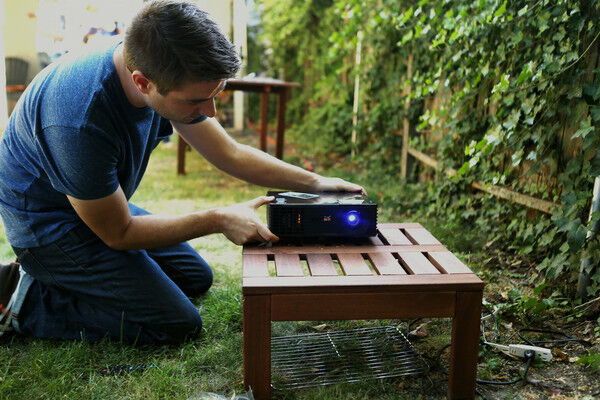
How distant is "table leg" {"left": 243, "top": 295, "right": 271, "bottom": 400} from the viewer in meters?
1.44

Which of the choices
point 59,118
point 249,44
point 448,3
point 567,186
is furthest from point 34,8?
point 567,186

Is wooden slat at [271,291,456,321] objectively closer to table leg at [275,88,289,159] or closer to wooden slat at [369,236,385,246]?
wooden slat at [369,236,385,246]

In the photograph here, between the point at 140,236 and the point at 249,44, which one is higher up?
the point at 249,44

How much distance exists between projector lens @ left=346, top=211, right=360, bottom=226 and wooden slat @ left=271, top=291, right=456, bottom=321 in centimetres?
34

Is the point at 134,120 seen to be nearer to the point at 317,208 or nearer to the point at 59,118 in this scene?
the point at 59,118

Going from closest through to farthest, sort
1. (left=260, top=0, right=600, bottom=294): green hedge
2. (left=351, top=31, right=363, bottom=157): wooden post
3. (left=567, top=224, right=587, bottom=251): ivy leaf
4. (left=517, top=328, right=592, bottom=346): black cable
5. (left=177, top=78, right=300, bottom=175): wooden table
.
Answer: (left=517, top=328, right=592, bottom=346): black cable
(left=567, top=224, right=587, bottom=251): ivy leaf
(left=260, top=0, right=600, bottom=294): green hedge
(left=177, top=78, right=300, bottom=175): wooden table
(left=351, top=31, right=363, bottom=157): wooden post

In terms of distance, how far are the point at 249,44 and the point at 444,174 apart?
5.68 metres

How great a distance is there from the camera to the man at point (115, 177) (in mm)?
1482

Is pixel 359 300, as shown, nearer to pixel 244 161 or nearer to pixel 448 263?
pixel 448 263

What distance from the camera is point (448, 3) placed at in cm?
300

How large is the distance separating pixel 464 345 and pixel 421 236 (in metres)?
0.49

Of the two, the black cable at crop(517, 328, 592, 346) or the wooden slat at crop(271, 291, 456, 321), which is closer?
the wooden slat at crop(271, 291, 456, 321)

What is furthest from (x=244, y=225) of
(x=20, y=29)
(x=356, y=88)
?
(x=20, y=29)

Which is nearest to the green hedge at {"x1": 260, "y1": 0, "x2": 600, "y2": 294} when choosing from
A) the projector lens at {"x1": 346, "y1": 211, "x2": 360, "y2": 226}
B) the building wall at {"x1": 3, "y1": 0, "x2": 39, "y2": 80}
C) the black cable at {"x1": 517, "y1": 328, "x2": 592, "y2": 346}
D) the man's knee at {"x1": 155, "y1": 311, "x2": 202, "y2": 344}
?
the black cable at {"x1": 517, "y1": 328, "x2": 592, "y2": 346}
